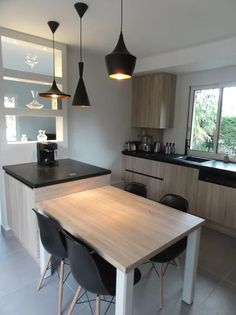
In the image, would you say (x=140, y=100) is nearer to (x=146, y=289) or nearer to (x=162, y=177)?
(x=162, y=177)

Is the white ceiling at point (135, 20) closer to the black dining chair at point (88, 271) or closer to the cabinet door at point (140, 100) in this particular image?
the cabinet door at point (140, 100)

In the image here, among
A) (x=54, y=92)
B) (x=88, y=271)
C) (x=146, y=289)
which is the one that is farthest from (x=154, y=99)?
(x=88, y=271)

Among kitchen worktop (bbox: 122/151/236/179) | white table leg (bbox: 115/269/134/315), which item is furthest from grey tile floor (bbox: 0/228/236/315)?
kitchen worktop (bbox: 122/151/236/179)

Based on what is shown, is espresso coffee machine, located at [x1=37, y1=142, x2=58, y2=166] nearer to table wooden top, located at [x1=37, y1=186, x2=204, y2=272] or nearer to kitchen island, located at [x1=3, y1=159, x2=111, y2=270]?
kitchen island, located at [x1=3, y1=159, x2=111, y2=270]

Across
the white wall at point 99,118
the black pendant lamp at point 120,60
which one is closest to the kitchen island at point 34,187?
the white wall at point 99,118

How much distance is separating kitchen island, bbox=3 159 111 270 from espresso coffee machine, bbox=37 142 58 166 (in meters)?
0.09

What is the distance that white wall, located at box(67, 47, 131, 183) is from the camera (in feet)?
11.0

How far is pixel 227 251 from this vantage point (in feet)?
8.62

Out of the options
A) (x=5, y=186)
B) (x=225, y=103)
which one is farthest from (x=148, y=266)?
(x=225, y=103)

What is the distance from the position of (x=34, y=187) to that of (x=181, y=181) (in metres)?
2.12

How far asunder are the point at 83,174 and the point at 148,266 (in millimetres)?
1176

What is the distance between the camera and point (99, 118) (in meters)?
3.68

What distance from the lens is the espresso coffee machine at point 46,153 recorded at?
2.80m

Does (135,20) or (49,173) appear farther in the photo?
(49,173)
